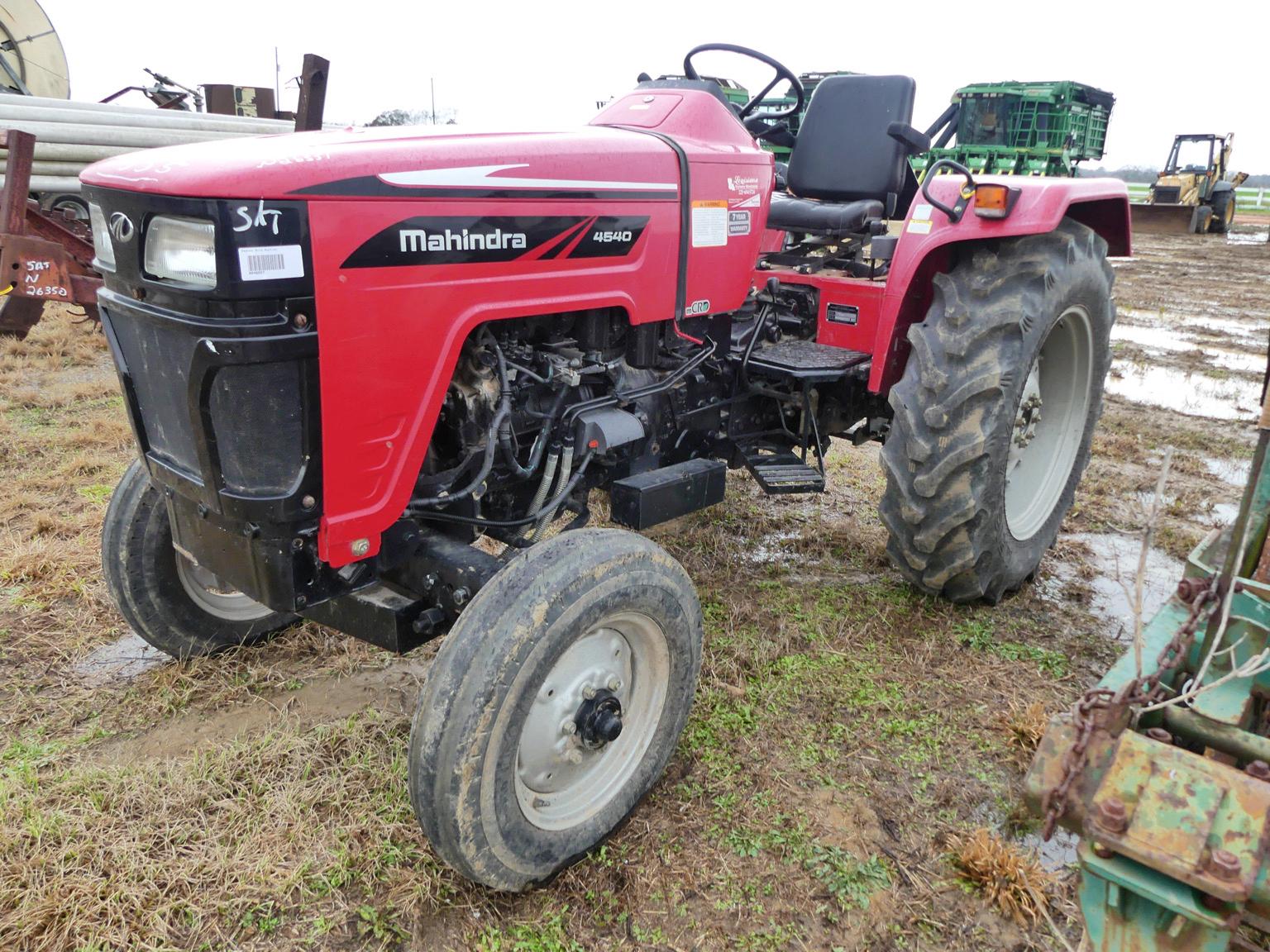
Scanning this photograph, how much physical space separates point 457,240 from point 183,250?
1.80 ft

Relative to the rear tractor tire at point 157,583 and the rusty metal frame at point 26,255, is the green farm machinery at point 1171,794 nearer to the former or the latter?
the rear tractor tire at point 157,583

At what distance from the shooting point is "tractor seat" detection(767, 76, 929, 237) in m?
3.52

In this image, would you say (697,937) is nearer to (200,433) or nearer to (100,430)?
(200,433)

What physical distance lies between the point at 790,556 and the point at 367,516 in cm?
222

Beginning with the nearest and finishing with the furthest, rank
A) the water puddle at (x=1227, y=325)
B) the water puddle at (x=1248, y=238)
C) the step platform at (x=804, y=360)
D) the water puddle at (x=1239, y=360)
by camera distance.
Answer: the step platform at (x=804, y=360) → the water puddle at (x=1239, y=360) → the water puddle at (x=1227, y=325) → the water puddle at (x=1248, y=238)

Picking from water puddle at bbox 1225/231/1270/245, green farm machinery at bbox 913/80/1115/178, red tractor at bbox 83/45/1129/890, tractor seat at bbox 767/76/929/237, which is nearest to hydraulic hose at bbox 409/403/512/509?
red tractor at bbox 83/45/1129/890

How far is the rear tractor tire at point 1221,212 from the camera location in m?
20.2

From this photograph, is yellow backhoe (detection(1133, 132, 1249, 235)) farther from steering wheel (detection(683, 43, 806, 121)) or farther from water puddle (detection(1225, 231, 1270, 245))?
steering wheel (detection(683, 43, 806, 121))

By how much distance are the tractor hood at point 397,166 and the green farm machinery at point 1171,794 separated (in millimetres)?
1561

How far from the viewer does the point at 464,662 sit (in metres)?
1.77

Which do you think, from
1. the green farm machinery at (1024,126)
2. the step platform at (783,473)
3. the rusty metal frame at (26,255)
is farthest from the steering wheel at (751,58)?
the green farm machinery at (1024,126)

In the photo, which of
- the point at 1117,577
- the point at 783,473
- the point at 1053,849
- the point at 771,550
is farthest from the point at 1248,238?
the point at 1053,849

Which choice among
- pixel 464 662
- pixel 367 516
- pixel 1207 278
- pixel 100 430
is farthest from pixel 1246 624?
pixel 1207 278

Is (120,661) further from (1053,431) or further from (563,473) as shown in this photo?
(1053,431)
